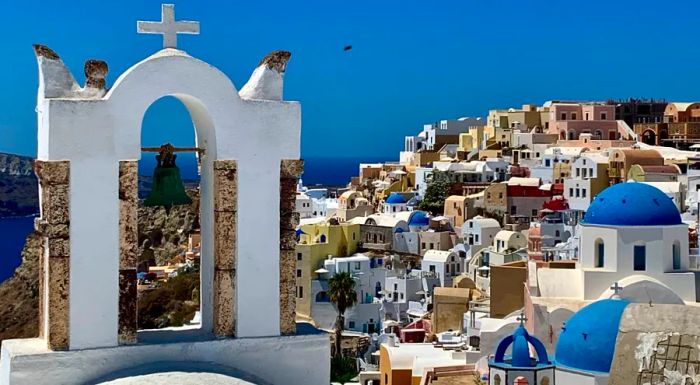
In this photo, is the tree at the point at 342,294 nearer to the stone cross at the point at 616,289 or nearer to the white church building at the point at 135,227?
the stone cross at the point at 616,289

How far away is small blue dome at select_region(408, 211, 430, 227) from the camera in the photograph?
48344 millimetres

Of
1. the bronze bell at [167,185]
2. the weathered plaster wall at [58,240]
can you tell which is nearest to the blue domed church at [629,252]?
the bronze bell at [167,185]

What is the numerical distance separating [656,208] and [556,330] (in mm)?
3606

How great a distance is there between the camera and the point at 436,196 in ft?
177

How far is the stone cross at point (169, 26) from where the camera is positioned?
707 centimetres

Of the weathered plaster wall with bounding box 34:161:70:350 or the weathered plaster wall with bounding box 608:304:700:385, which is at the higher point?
the weathered plaster wall with bounding box 34:161:70:350

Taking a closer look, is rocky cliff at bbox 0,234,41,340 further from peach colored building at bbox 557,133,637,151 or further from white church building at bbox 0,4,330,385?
peach colored building at bbox 557,133,637,151

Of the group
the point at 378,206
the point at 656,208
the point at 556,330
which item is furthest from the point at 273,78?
the point at 378,206

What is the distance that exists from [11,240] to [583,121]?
48.6 meters

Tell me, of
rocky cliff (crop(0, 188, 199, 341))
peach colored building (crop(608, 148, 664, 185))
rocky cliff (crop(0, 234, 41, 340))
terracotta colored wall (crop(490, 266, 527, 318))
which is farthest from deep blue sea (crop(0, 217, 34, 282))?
terracotta colored wall (crop(490, 266, 527, 318))

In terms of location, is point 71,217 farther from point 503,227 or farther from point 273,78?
point 503,227

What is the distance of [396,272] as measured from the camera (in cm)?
4312

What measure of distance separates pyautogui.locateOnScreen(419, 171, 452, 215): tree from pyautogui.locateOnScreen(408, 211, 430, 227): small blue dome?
3.95 metres

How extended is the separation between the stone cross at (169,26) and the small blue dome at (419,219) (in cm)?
4139
